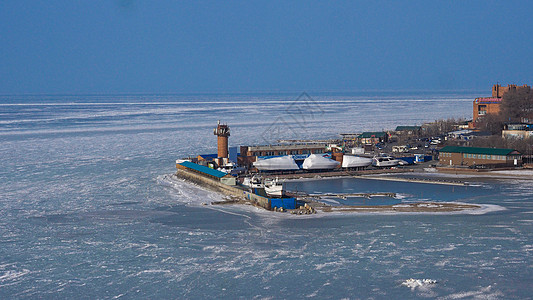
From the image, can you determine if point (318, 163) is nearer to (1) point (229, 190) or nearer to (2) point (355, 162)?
(2) point (355, 162)

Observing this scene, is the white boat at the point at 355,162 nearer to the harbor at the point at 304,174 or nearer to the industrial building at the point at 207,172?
the harbor at the point at 304,174

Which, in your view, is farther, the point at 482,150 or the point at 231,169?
the point at 482,150

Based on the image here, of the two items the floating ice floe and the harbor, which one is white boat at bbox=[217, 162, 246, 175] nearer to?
the harbor

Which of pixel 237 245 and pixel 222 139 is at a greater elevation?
pixel 222 139

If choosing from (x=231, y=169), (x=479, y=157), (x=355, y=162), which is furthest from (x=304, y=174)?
(x=479, y=157)

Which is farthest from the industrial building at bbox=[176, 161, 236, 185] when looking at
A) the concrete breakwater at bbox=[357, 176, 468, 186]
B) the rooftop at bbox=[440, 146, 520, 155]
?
the rooftop at bbox=[440, 146, 520, 155]

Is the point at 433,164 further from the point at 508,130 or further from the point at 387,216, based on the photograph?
the point at 387,216

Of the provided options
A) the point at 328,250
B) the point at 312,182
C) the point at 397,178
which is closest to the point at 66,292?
the point at 328,250
